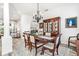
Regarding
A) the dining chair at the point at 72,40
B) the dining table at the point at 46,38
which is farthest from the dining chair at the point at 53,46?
the dining chair at the point at 72,40

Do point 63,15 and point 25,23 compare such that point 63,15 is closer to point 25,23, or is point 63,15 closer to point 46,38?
point 46,38

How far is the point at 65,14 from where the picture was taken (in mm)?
2000

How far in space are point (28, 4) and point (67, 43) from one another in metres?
1.02

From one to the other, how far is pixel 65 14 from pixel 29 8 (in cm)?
68

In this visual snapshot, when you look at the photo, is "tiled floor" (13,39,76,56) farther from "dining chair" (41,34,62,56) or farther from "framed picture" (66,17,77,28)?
"framed picture" (66,17,77,28)

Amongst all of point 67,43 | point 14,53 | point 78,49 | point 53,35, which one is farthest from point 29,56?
point 78,49

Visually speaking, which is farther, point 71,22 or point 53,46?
point 53,46

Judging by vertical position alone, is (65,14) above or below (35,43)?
above

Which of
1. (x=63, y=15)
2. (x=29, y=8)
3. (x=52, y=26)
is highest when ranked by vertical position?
(x=29, y=8)

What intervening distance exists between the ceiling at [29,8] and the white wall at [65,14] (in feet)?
0.15

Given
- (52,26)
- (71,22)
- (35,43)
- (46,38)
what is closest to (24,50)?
(35,43)

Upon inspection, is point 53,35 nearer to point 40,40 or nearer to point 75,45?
point 40,40

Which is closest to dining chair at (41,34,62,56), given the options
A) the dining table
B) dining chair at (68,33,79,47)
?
the dining table

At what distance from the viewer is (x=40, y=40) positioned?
82.7 inches
